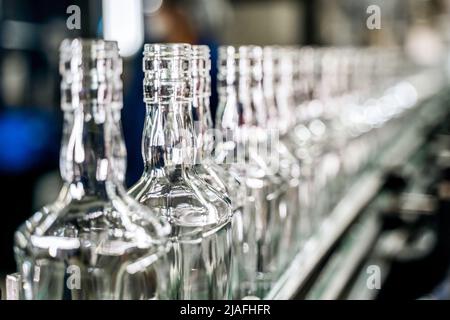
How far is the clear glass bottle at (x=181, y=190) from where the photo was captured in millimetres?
731

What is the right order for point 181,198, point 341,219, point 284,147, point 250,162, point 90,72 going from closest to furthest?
point 90,72 < point 181,198 < point 250,162 < point 284,147 < point 341,219

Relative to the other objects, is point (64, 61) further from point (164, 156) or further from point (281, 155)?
point (281, 155)

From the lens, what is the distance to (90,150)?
70cm

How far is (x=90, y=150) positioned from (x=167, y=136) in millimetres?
94

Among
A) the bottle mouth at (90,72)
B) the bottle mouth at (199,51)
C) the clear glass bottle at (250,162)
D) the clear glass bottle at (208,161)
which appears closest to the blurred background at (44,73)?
the clear glass bottle at (250,162)

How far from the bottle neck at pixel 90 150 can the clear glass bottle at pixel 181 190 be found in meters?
0.06

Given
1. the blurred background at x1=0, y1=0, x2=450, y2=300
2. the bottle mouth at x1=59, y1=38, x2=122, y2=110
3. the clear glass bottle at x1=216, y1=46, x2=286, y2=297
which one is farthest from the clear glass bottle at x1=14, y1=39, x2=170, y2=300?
the blurred background at x1=0, y1=0, x2=450, y2=300

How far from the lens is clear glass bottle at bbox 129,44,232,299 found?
2.40ft

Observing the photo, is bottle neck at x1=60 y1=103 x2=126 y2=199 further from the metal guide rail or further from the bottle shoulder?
the metal guide rail

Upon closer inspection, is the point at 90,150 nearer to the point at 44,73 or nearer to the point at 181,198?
the point at 181,198

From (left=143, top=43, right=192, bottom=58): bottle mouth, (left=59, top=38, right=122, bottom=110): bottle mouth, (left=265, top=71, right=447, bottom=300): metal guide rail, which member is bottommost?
(left=265, top=71, right=447, bottom=300): metal guide rail

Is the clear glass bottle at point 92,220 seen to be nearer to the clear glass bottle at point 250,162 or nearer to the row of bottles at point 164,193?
the row of bottles at point 164,193

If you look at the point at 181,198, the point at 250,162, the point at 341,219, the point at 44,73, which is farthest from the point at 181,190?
the point at 44,73

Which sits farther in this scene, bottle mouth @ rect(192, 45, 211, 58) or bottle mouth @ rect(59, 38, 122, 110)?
bottle mouth @ rect(192, 45, 211, 58)
